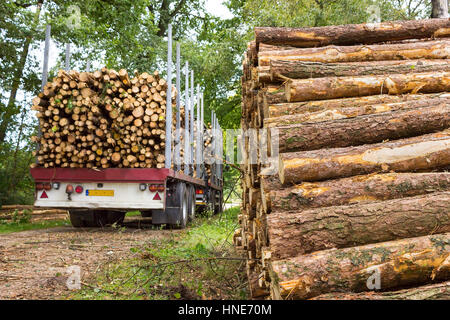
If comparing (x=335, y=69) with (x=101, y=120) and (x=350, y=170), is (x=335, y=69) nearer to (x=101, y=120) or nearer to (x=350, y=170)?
(x=350, y=170)

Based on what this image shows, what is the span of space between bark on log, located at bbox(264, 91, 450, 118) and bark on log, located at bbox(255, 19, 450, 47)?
1.29m

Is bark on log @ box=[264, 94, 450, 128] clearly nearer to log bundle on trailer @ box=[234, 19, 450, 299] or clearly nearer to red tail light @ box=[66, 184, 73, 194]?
log bundle on trailer @ box=[234, 19, 450, 299]

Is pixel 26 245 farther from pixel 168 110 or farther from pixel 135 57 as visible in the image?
pixel 135 57

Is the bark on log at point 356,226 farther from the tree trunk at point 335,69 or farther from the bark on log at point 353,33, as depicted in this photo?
the bark on log at point 353,33

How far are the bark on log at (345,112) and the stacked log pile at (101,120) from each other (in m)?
4.23

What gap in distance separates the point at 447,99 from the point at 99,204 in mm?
6007

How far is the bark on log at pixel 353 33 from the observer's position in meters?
5.07

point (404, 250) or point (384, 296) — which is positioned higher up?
point (404, 250)

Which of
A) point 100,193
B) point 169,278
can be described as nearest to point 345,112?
point 169,278

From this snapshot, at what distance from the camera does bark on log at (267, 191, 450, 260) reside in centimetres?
279

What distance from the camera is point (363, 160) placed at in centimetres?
328

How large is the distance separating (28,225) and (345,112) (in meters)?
8.35

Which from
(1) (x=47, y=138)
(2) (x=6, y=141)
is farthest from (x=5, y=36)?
(1) (x=47, y=138)
